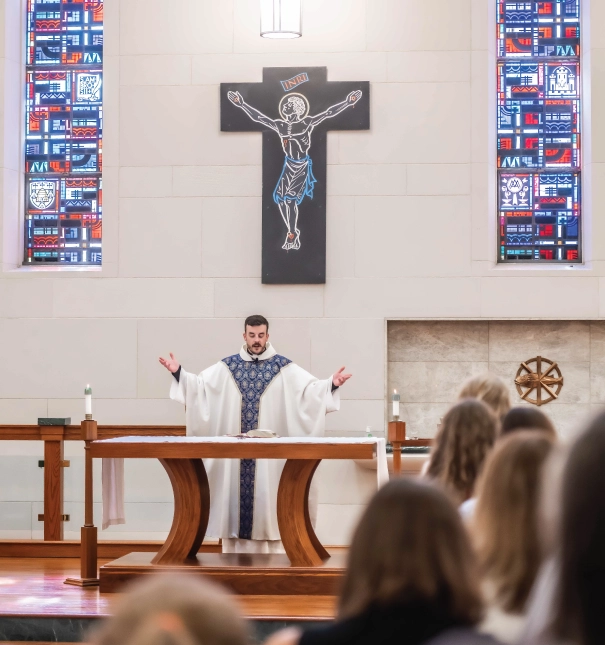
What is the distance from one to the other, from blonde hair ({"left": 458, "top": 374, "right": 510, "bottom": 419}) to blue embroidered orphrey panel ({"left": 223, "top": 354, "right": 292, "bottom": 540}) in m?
3.14

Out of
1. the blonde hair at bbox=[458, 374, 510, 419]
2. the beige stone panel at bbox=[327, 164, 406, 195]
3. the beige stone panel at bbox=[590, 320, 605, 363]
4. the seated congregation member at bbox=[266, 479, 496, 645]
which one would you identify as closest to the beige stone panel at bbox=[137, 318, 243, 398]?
the beige stone panel at bbox=[327, 164, 406, 195]

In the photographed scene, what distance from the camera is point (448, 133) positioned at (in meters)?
8.33

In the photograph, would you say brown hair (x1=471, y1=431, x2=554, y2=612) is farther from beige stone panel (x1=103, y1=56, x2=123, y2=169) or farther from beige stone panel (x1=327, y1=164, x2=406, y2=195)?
beige stone panel (x1=103, y1=56, x2=123, y2=169)

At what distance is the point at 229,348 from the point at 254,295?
1.55 ft

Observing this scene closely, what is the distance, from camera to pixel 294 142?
8414 millimetres

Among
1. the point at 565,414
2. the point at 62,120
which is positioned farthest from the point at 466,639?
the point at 62,120

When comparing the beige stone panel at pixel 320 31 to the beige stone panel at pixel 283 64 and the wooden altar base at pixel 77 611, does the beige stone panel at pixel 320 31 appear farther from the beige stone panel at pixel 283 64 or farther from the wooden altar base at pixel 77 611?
the wooden altar base at pixel 77 611

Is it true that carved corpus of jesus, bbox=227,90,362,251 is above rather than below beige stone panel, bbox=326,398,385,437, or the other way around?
above

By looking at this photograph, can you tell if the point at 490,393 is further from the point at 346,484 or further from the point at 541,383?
the point at 541,383

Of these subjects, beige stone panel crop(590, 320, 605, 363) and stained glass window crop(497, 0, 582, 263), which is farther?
stained glass window crop(497, 0, 582, 263)

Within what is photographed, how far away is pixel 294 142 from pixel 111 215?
1.62m

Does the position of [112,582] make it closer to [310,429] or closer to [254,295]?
[310,429]

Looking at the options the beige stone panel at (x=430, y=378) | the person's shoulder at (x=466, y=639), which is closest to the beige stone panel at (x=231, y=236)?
the beige stone panel at (x=430, y=378)

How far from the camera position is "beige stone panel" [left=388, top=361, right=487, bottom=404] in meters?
8.46
